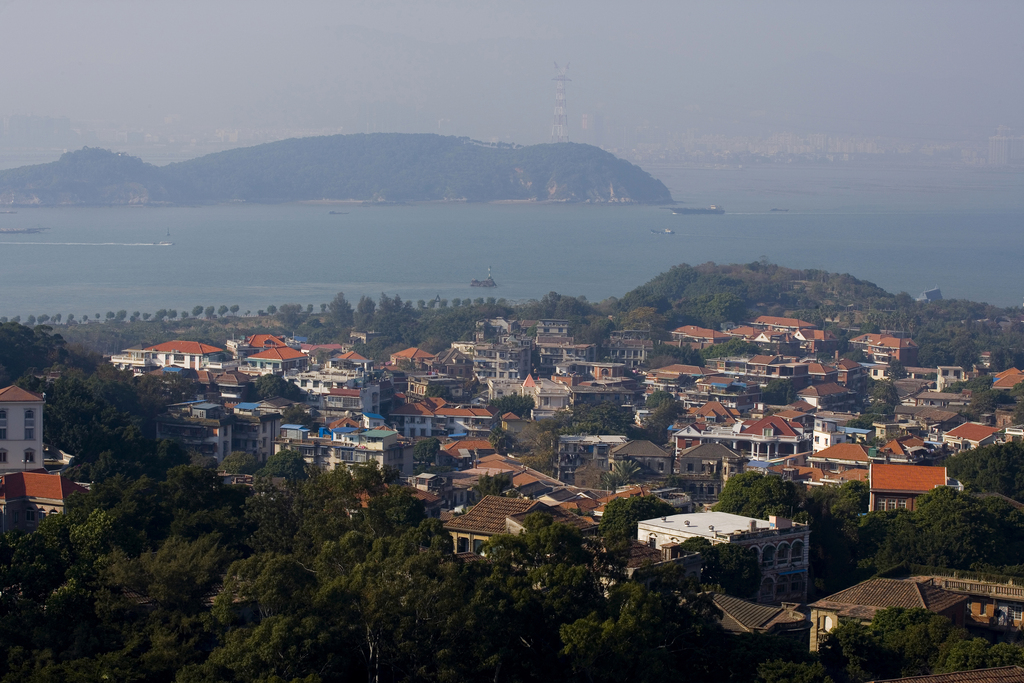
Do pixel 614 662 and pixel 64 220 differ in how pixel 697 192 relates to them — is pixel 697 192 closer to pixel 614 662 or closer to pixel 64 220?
pixel 64 220

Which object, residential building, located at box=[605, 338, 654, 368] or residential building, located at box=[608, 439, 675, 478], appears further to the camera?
residential building, located at box=[605, 338, 654, 368]

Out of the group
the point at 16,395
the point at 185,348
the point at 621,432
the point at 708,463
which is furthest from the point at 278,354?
the point at 16,395

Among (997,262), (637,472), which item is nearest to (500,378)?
(637,472)

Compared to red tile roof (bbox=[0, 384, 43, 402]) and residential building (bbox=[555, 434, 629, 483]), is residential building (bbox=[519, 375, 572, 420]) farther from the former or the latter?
red tile roof (bbox=[0, 384, 43, 402])

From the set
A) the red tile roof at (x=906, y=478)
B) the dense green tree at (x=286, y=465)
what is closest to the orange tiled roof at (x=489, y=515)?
the red tile roof at (x=906, y=478)

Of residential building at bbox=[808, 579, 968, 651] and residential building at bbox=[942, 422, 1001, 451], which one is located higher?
residential building at bbox=[808, 579, 968, 651]

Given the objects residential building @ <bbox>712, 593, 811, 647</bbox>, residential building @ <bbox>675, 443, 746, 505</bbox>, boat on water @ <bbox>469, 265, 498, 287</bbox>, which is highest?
residential building @ <bbox>712, 593, 811, 647</bbox>

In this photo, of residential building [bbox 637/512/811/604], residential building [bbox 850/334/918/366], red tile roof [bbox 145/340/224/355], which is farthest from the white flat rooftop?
residential building [bbox 850/334/918/366]

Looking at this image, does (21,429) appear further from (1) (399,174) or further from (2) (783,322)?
(1) (399,174)
